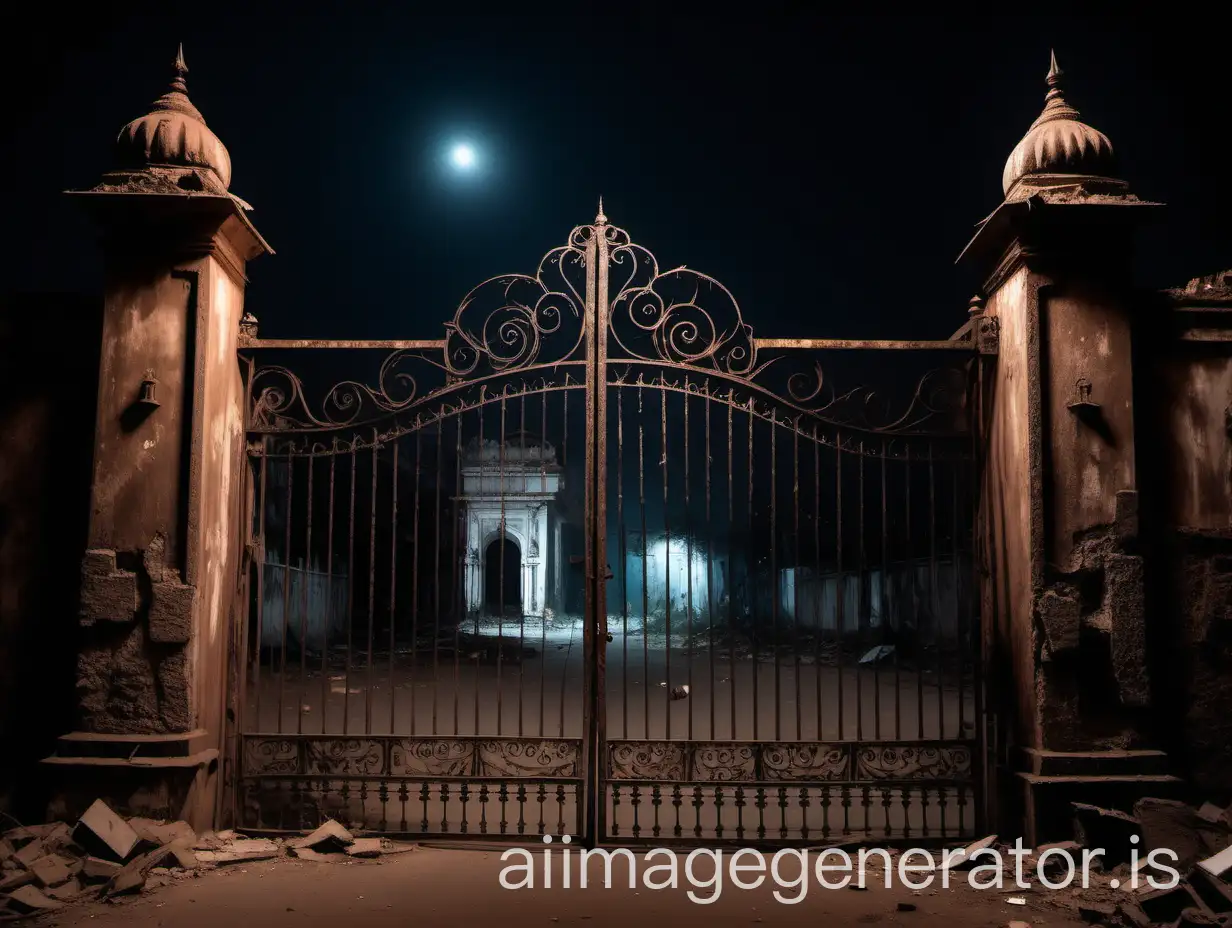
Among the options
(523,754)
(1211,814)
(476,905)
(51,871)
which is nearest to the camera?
(476,905)

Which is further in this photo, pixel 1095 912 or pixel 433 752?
pixel 433 752

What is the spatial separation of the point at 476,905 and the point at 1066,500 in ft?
13.2

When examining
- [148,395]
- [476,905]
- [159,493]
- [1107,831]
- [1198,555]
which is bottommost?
[476,905]

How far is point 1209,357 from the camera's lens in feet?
19.0

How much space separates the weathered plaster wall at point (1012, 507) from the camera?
5551 mm

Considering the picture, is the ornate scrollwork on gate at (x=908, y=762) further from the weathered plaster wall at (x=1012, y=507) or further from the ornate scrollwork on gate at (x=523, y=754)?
the ornate scrollwork on gate at (x=523, y=754)

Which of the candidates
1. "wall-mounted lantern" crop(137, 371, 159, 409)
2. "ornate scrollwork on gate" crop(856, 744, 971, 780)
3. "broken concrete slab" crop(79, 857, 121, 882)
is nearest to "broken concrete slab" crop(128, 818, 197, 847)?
"broken concrete slab" crop(79, 857, 121, 882)

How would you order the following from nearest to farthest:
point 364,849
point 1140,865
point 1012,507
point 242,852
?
point 1140,865 → point 242,852 → point 364,849 → point 1012,507

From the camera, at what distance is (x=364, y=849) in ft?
17.9

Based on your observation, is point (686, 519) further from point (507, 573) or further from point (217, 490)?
point (507, 573)

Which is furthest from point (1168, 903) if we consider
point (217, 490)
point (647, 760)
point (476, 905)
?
point (217, 490)

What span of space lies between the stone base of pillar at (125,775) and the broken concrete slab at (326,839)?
632 millimetres

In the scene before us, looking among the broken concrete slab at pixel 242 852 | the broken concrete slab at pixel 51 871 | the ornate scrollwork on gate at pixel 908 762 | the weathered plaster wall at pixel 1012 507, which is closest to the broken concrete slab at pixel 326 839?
the broken concrete slab at pixel 242 852

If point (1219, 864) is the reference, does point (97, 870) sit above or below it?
below
